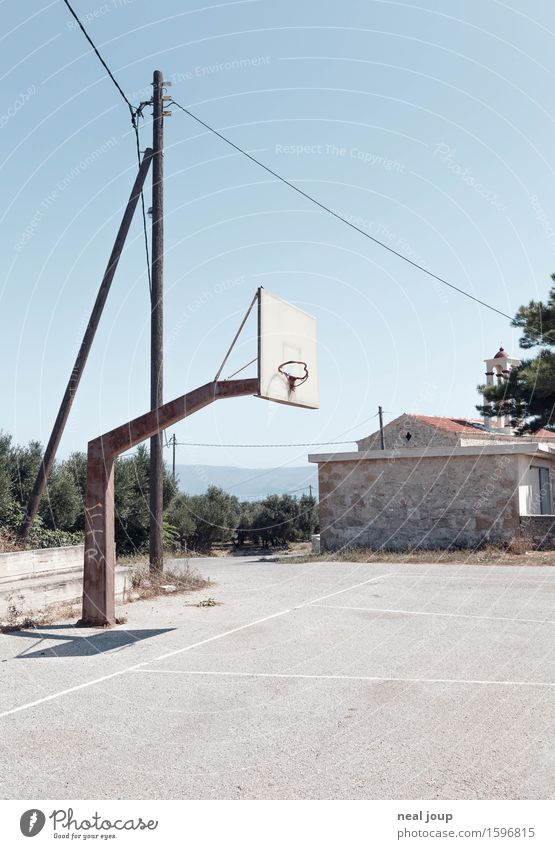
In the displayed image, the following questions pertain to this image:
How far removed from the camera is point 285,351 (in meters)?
10.5

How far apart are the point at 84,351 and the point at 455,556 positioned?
447 inches

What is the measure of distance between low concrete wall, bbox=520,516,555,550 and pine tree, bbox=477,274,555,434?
5.63 meters

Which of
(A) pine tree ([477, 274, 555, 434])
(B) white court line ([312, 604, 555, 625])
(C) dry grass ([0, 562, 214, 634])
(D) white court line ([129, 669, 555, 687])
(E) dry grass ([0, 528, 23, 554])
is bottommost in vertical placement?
(B) white court line ([312, 604, 555, 625])

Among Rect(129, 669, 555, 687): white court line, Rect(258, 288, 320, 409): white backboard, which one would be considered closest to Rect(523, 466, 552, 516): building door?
Rect(258, 288, 320, 409): white backboard

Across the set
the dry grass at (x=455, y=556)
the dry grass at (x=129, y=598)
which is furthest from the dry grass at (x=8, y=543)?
the dry grass at (x=455, y=556)

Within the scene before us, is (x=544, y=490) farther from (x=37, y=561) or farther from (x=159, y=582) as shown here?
(x=37, y=561)

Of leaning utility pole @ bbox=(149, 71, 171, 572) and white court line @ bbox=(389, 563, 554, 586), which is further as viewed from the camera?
white court line @ bbox=(389, 563, 554, 586)

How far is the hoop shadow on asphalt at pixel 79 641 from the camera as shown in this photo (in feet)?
28.2

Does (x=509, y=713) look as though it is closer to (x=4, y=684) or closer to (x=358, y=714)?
(x=358, y=714)

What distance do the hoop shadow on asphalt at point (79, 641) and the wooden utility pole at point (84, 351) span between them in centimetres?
409

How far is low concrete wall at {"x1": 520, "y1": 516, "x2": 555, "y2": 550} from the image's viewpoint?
21.5 m

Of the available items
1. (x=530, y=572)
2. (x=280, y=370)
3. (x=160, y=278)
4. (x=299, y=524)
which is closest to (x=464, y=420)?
(x=299, y=524)

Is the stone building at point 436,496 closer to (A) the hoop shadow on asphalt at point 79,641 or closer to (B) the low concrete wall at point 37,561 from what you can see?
(B) the low concrete wall at point 37,561

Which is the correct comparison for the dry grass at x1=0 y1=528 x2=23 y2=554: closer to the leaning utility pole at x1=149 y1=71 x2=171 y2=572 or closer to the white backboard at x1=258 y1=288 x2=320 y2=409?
the leaning utility pole at x1=149 y1=71 x2=171 y2=572
